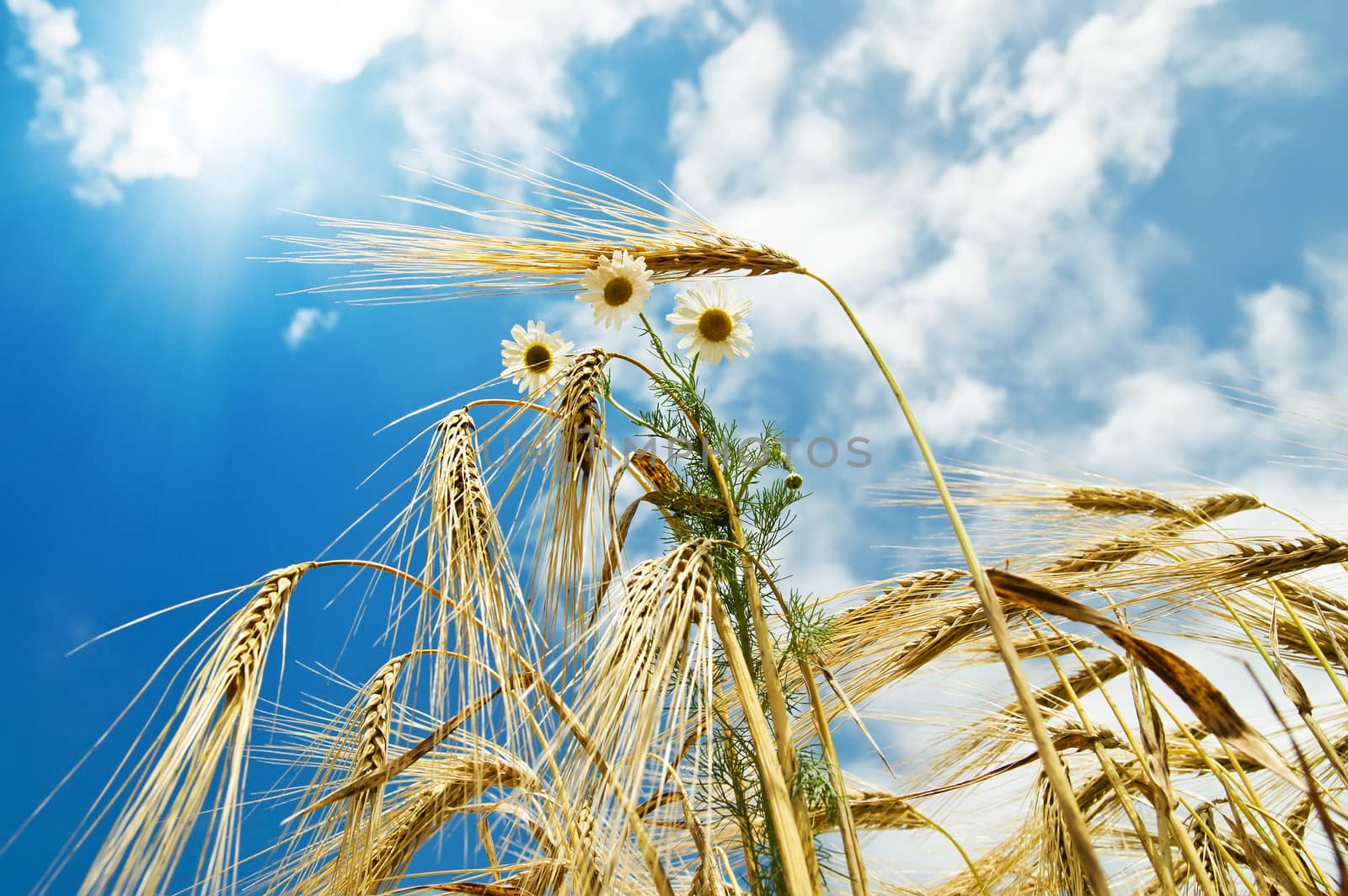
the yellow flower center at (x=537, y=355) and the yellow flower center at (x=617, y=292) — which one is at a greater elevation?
the yellow flower center at (x=537, y=355)

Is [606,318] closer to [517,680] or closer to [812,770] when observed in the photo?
[517,680]

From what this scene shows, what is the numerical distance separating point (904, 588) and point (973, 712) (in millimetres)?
596

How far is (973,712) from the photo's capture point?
162cm

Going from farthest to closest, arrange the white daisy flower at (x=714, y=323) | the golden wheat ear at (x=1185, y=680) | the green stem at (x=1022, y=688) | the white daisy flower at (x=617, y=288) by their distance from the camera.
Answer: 1. the white daisy flower at (x=714, y=323)
2. the white daisy flower at (x=617, y=288)
3. the golden wheat ear at (x=1185, y=680)
4. the green stem at (x=1022, y=688)

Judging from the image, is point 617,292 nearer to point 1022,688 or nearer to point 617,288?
point 617,288

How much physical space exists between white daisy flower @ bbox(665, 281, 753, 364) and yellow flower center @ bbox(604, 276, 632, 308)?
0.14 meters

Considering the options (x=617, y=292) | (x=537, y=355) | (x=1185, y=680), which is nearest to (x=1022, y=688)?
(x=1185, y=680)

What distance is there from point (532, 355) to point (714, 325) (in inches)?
12.7

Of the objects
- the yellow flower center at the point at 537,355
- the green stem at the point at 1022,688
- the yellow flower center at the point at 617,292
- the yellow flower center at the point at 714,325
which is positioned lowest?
the green stem at the point at 1022,688

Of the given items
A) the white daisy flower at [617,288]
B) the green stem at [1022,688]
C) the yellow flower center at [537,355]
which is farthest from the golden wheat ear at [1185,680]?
the yellow flower center at [537,355]

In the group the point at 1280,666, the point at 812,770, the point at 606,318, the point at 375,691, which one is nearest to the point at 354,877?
the point at 375,691

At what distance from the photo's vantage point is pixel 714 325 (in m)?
1.26

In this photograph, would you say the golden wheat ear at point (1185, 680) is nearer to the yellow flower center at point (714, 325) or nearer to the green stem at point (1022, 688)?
the green stem at point (1022, 688)

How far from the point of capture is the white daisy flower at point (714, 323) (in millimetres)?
1251
